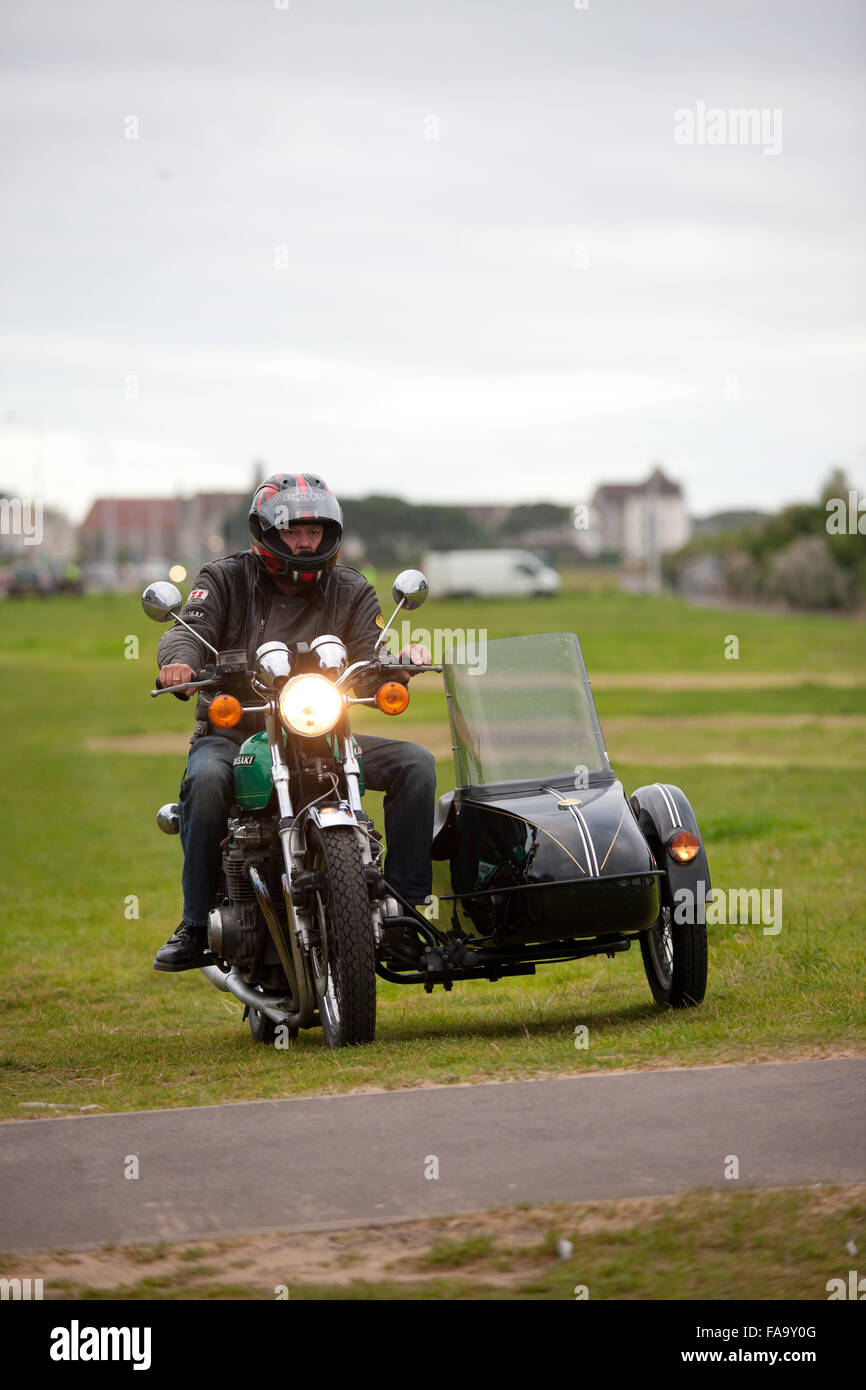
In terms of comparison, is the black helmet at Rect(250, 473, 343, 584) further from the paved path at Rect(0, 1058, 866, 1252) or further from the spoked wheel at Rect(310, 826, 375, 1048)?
the paved path at Rect(0, 1058, 866, 1252)

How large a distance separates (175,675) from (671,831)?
1.97 metres

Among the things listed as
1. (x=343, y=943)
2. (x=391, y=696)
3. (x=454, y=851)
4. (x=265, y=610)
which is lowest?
(x=343, y=943)

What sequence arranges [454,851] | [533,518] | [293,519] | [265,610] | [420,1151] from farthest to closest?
[533,518] → [265,610] → [454,851] → [293,519] → [420,1151]

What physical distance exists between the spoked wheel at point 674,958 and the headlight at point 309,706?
144cm

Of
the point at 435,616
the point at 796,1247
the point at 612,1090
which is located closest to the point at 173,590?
the point at 612,1090

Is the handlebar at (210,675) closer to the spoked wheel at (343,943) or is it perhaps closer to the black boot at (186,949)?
the spoked wheel at (343,943)

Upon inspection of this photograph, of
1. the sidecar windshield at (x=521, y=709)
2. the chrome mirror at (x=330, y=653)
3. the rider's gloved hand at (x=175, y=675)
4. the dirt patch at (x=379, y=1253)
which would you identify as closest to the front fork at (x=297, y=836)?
the chrome mirror at (x=330, y=653)

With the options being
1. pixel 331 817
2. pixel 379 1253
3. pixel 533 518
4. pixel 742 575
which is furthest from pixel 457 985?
pixel 533 518

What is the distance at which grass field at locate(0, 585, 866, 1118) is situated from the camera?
6.79 metres

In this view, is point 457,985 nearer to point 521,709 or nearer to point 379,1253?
point 521,709

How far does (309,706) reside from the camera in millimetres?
6992

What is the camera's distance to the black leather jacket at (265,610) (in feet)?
25.6
